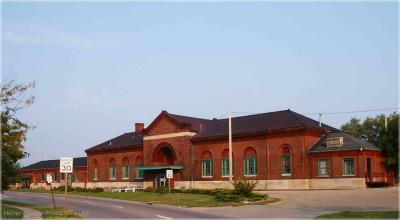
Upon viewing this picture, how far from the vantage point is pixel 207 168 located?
189ft

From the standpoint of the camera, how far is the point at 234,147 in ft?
180

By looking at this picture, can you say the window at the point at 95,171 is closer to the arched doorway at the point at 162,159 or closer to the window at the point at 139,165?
the window at the point at 139,165

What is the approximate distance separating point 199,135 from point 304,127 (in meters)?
13.9

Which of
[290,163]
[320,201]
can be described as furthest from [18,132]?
[290,163]

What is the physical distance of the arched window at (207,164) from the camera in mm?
57125

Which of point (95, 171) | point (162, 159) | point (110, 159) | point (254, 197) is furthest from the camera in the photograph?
point (95, 171)

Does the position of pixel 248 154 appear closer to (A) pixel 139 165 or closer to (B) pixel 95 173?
(A) pixel 139 165

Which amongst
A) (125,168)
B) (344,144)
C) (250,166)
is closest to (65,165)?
(344,144)

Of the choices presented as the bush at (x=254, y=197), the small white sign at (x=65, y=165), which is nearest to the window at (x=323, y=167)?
the bush at (x=254, y=197)

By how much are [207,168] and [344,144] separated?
52.7 feet

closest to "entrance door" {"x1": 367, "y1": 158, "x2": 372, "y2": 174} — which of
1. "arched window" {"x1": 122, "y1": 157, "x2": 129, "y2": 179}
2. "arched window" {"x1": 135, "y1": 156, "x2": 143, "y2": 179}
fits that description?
"arched window" {"x1": 135, "y1": 156, "x2": 143, "y2": 179}

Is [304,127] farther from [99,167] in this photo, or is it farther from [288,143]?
[99,167]

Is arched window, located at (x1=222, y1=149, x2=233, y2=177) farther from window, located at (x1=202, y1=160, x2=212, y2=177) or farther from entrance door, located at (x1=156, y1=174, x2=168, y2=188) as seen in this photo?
entrance door, located at (x1=156, y1=174, x2=168, y2=188)

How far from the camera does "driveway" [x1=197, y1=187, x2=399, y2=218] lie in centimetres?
2795
